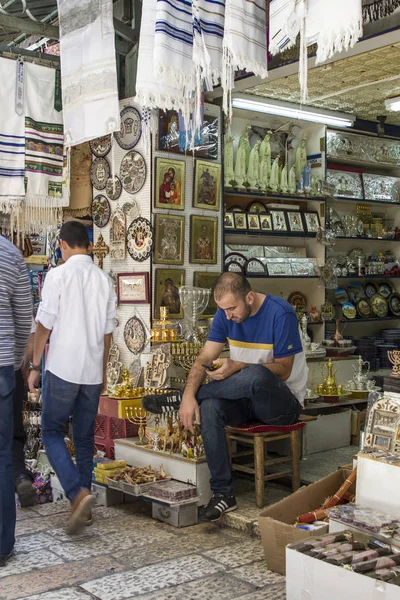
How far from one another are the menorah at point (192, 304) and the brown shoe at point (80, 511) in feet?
6.03

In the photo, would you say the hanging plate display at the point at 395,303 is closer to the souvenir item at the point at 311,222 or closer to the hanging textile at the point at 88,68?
the souvenir item at the point at 311,222

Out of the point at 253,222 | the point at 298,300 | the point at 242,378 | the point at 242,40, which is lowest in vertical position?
the point at 242,378

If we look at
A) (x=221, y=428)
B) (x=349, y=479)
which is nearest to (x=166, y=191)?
(x=221, y=428)

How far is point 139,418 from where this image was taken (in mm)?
→ 4984

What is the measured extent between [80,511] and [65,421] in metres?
0.52

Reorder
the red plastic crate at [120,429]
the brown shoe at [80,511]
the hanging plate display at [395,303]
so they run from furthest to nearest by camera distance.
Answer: the hanging plate display at [395,303] → the red plastic crate at [120,429] → the brown shoe at [80,511]

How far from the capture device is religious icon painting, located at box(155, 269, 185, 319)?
18.1 ft

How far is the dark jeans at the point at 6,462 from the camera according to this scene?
342 cm

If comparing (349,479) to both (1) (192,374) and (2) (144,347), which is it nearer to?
(1) (192,374)

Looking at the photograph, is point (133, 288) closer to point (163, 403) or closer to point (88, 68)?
point (163, 403)

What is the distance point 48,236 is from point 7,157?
1.06 metres

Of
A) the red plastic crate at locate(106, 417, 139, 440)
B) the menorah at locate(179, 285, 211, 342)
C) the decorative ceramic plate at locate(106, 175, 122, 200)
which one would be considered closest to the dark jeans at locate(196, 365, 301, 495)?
the red plastic crate at locate(106, 417, 139, 440)

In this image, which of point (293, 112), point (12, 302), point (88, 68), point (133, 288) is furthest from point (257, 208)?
point (12, 302)

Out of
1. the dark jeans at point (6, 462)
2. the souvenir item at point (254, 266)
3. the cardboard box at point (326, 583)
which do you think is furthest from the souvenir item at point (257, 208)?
the cardboard box at point (326, 583)
